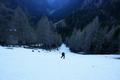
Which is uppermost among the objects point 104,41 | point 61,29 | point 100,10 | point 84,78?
point 100,10

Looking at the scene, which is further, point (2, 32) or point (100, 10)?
point (100, 10)

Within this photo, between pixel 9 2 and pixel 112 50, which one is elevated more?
pixel 9 2

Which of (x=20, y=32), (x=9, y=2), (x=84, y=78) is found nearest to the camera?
(x=84, y=78)

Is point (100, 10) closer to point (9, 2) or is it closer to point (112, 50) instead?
point (9, 2)

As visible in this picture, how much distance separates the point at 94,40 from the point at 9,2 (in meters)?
88.9

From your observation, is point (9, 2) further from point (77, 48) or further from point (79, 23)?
point (77, 48)

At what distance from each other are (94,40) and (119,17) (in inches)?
3068

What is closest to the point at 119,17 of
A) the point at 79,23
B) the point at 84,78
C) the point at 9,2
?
the point at 79,23

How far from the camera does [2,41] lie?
5600 centimetres

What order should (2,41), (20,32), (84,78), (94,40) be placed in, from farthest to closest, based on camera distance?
(94,40) < (20,32) < (2,41) < (84,78)

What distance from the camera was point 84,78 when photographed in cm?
1584

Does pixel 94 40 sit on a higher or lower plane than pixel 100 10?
lower

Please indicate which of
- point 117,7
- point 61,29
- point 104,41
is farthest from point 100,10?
point 104,41

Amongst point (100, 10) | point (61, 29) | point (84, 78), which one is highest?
point (100, 10)
